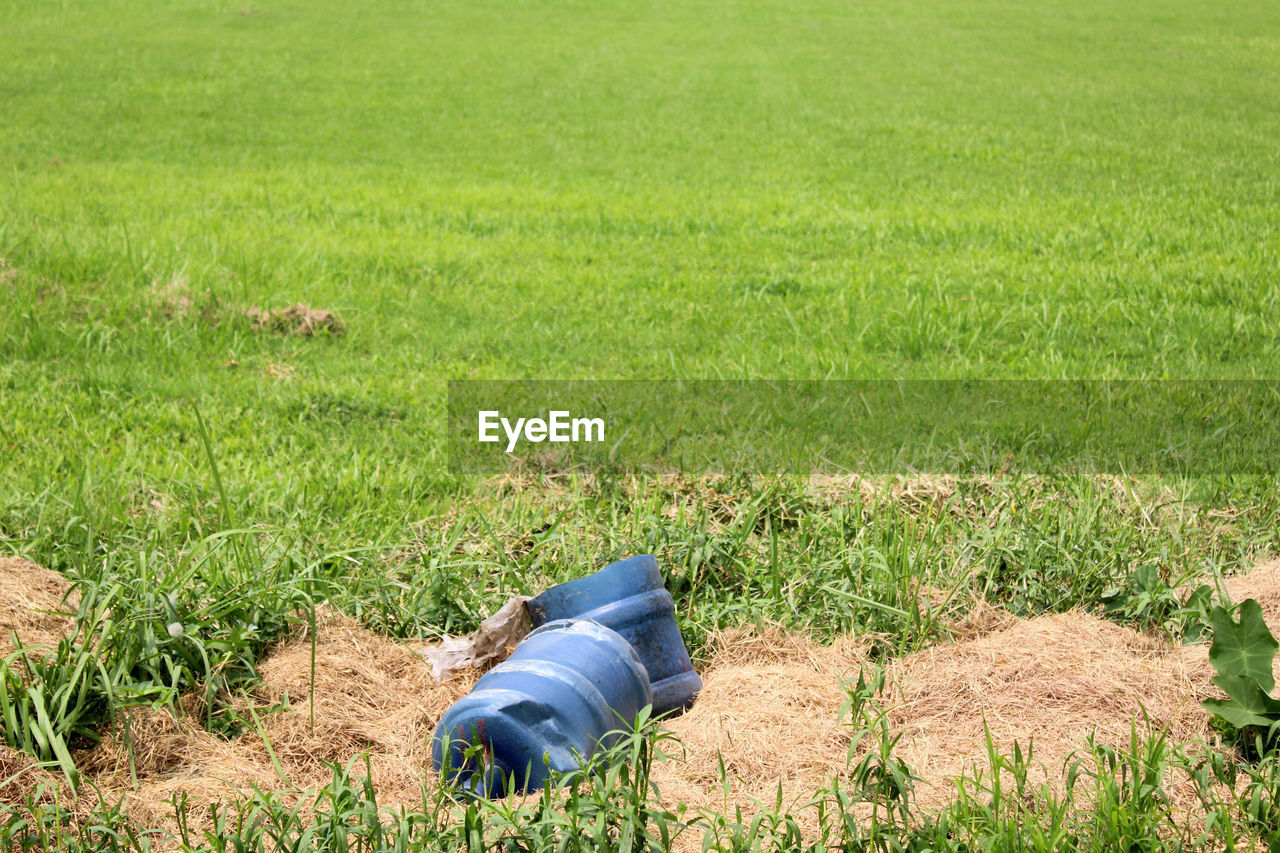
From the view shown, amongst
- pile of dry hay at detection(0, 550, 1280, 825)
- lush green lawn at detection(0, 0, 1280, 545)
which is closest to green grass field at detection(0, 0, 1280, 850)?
lush green lawn at detection(0, 0, 1280, 545)

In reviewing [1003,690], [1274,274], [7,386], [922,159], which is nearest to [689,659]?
[1003,690]

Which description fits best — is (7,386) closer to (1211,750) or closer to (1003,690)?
(1003,690)

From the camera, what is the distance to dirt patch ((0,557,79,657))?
10.8 feet

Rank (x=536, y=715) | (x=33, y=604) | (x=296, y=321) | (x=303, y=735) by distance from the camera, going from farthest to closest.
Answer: (x=296, y=321) → (x=33, y=604) → (x=303, y=735) → (x=536, y=715)

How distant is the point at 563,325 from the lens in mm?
7277

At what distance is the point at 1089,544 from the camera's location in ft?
13.6

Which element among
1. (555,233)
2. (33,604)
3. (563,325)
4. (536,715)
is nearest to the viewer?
(536,715)

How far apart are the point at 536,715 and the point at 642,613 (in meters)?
0.68

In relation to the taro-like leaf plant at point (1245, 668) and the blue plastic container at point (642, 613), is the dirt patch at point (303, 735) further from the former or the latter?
the taro-like leaf plant at point (1245, 668)

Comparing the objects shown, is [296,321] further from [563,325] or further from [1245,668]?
[1245,668]

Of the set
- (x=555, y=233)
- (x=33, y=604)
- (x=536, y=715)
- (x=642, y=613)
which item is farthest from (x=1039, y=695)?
(x=555, y=233)

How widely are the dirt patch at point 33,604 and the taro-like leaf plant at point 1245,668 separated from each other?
345cm

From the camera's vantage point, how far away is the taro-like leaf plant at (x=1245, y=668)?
295 cm

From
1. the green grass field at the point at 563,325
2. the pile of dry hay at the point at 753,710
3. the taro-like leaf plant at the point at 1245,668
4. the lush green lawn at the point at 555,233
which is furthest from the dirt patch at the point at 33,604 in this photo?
the taro-like leaf plant at the point at 1245,668
